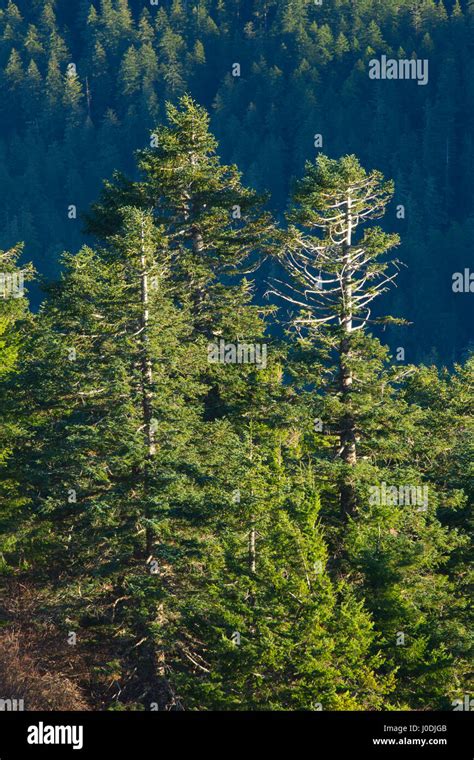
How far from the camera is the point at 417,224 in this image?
554 ft

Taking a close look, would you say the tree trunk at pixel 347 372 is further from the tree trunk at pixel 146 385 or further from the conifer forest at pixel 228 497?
the tree trunk at pixel 146 385

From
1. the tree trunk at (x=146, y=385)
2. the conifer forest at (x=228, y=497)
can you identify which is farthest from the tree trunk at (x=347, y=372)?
the tree trunk at (x=146, y=385)

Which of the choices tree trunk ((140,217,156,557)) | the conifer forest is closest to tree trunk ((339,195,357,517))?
the conifer forest

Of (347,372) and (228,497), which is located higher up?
(347,372)

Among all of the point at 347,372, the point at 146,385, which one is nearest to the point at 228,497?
the point at 146,385

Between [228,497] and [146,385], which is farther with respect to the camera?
[146,385]

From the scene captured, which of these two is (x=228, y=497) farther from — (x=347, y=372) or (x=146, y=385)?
(x=347, y=372)

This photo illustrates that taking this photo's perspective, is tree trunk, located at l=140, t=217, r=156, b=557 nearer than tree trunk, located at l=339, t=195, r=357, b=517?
Yes

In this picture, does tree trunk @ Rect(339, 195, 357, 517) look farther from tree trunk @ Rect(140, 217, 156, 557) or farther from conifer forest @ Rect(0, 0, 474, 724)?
tree trunk @ Rect(140, 217, 156, 557)

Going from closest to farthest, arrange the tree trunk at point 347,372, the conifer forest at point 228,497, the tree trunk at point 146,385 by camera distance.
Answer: the conifer forest at point 228,497 < the tree trunk at point 146,385 < the tree trunk at point 347,372

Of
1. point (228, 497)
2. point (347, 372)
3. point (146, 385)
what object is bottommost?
point (228, 497)

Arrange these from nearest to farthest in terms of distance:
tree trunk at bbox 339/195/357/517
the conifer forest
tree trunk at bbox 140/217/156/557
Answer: the conifer forest, tree trunk at bbox 140/217/156/557, tree trunk at bbox 339/195/357/517

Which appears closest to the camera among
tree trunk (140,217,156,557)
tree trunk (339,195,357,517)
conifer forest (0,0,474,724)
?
conifer forest (0,0,474,724)

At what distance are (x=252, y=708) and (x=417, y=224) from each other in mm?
145801
